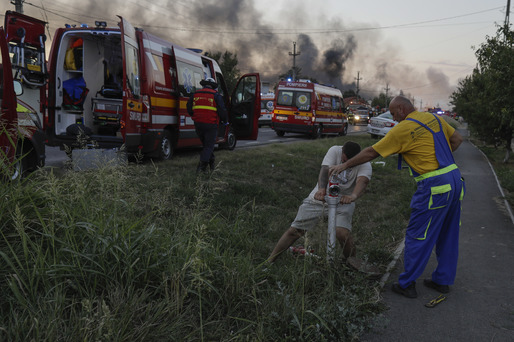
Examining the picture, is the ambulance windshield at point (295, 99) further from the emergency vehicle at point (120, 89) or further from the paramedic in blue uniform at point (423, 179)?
the paramedic in blue uniform at point (423, 179)

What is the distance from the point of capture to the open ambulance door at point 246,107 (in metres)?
11.5

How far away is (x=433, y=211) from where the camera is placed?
11.9 ft

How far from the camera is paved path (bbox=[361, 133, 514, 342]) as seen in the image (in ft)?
10.0

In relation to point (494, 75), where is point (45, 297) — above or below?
below

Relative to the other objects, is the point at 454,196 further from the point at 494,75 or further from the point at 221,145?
the point at 221,145

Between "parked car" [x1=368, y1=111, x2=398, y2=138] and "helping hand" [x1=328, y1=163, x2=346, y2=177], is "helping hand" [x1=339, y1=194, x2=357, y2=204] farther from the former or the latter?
"parked car" [x1=368, y1=111, x2=398, y2=138]

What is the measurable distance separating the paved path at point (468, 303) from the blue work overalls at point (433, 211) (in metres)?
0.27

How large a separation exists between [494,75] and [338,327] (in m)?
8.97

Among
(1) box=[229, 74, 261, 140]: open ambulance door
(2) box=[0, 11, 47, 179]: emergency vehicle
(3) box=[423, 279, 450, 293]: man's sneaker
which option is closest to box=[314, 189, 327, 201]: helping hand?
(3) box=[423, 279, 450, 293]: man's sneaker

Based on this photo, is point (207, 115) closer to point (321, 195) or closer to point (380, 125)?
point (321, 195)

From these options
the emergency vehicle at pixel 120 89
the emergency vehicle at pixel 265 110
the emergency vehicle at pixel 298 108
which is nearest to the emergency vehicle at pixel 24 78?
the emergency vehicle at pixel 120 89

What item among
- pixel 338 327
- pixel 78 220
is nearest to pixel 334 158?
pixel 338 327

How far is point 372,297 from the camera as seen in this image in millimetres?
3443

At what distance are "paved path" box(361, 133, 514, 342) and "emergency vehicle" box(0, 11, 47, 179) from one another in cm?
442
